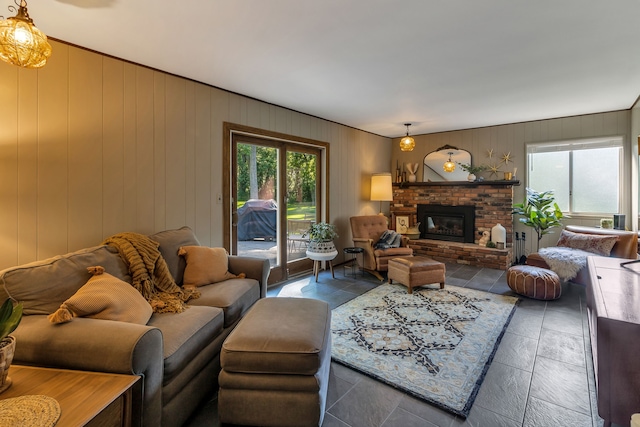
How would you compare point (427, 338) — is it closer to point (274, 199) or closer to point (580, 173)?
point (274, 199)

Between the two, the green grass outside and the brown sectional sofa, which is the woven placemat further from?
the green grass outside

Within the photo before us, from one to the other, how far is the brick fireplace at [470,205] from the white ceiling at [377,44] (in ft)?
6.15

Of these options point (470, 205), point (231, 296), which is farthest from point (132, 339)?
point (470, 205)

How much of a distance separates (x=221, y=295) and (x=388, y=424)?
1439 mm

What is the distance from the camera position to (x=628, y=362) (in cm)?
151

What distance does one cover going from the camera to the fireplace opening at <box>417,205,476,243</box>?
5.64 meters

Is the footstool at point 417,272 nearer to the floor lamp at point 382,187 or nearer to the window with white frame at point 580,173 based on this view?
the floor lamp at point 382,187

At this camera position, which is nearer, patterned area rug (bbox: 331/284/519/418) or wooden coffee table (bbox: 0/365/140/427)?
wooden coffee table (bbox: 0/365/140/427)

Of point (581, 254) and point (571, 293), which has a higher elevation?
point (581, 254)

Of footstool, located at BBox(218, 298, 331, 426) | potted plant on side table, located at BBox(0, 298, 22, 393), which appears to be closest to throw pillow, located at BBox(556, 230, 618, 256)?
footstool, located at BBox(218, 298, 331, 426)

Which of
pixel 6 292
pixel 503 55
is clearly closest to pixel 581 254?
pixel 503 55

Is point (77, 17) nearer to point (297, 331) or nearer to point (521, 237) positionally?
point (297, 331)

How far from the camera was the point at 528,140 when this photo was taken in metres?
5.07

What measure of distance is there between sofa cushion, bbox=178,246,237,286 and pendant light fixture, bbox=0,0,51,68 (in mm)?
1614
